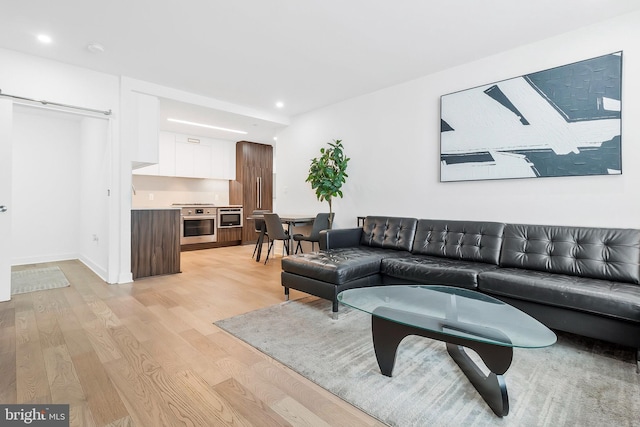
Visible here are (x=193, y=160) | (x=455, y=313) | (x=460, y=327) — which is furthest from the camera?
(x=193, y=160)

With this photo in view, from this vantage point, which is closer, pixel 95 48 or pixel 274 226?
pixel 95 48

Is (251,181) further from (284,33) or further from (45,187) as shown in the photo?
(284,33)

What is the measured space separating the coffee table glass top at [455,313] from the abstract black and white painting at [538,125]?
5.76ft

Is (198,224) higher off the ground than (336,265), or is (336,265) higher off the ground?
(198,224)

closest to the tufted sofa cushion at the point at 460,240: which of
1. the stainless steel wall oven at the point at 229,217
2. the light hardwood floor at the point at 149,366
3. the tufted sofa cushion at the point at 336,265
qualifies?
the tufted sofa cushion at the point at 336,265

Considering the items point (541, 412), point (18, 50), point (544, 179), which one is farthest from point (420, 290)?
point (18, 50)

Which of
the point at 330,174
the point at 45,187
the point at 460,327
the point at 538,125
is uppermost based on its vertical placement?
the point at 538,125

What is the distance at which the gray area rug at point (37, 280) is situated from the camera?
3652 mm

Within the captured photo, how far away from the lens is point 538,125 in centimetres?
304

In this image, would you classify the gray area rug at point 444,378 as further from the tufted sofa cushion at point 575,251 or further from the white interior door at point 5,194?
the white interior door at point 5,194

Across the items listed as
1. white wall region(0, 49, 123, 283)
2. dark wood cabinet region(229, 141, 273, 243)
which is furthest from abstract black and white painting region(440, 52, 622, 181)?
dark wood cabinet region(229, 141, 273, 243)

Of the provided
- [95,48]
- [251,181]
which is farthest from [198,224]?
[95,48]

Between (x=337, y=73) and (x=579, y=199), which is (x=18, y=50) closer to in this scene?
(x=337, y=73)

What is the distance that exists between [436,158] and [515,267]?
157cm
